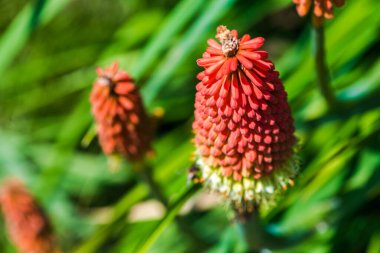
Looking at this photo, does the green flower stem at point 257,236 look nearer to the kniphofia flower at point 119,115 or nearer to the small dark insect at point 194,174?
the small dark insect at point 194,174

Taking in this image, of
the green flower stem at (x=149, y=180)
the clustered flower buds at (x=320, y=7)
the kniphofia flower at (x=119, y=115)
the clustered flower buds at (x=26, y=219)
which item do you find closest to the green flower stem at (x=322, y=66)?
the clustered flower buds at (x=320, y=7)

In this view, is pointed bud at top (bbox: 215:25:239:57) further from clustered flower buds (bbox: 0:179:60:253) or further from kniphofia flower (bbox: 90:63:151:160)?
clustered flower buds (bbox: 0:179:60:253)

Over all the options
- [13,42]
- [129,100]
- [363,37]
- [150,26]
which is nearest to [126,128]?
[129,100]

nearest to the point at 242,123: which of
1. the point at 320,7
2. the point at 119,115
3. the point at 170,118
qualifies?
the point at 320,7

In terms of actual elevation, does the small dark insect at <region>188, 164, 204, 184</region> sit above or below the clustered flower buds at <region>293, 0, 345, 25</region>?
below

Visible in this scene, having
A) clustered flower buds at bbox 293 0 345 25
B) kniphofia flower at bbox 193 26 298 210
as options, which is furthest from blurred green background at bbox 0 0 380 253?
clustered flower buds at bbox 293 0 345 25

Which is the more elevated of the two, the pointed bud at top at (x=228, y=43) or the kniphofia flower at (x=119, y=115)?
the kniphofia flower at (x=119, y=115)
